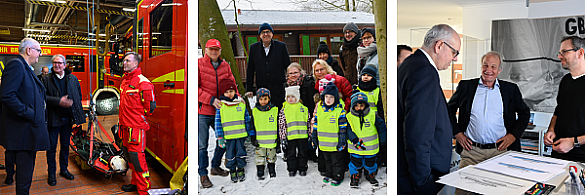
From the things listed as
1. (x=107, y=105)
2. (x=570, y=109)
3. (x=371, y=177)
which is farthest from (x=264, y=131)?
(x=570, y=109)

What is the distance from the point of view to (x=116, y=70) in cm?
242

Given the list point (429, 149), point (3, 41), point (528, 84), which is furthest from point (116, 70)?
point (528, 84)

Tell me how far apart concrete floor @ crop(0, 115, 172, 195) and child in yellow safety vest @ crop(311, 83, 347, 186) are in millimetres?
1277

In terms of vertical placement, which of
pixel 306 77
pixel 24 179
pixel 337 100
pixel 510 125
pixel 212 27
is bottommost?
pixel 24 179

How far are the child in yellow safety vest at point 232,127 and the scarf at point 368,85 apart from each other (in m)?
0.96

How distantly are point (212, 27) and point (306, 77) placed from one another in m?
0.82

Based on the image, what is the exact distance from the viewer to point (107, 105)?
242cm

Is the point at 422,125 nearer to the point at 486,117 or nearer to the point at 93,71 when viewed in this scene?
the point at 486,117

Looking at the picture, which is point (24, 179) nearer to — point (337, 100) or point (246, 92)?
point (246, 92)

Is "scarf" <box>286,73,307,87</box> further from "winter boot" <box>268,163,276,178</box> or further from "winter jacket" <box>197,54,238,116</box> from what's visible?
"winter boot" <box>268,163,276,178</box>

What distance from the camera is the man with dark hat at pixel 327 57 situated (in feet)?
9.15

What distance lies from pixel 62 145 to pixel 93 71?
53 centimetres

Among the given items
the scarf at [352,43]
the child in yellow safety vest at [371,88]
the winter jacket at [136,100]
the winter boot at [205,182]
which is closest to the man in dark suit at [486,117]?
the child in yellow safety vest at [371,88]

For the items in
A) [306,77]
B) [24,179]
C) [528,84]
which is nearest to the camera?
[24,179]
